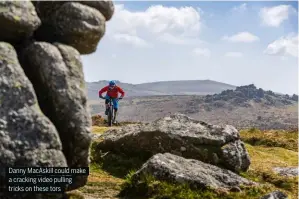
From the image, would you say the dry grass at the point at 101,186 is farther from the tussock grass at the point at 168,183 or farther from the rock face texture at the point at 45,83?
the rock face texture at the point at 45,83

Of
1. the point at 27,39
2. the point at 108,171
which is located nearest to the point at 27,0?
the point at 27,39

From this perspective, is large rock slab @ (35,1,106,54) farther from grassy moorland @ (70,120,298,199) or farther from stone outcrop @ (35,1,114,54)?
grassy moorland @ (70,120,298,199)

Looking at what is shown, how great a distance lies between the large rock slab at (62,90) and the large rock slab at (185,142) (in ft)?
39.7

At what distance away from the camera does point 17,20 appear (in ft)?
47.4

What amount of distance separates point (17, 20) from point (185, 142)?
1459 cm

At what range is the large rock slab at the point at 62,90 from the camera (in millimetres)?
14609

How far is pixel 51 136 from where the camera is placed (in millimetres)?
14133

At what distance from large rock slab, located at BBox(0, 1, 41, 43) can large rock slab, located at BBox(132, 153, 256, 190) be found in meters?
9.16

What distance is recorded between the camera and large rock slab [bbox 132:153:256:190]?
2048 centimetres

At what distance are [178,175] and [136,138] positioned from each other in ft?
24.2

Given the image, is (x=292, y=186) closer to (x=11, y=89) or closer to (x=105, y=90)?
(x=11, y=89)
